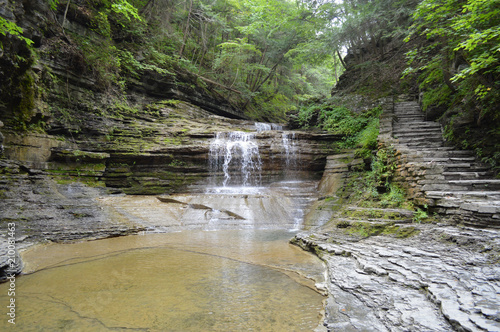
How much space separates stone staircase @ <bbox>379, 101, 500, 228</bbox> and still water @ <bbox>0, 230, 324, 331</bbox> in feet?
9.11

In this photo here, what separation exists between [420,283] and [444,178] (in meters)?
3.91

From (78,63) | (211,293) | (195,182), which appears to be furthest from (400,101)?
(78,63)

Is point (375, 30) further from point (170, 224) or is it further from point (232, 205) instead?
point (170, 224)

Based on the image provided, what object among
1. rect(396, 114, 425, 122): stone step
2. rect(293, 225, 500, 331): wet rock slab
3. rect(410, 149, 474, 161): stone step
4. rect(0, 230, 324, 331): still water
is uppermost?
rect(396, 114, 425, 122): stone step

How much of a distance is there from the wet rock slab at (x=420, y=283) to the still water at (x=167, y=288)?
0.44 m

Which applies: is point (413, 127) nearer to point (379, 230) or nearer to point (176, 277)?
point (379, 230)

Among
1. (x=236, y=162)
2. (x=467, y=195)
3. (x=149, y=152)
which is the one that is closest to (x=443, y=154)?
(x=467, y=195)

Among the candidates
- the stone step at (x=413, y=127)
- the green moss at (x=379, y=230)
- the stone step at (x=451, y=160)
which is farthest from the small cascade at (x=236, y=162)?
the stone step at (x=451, y=160)

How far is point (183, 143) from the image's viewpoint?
1262 centimetres

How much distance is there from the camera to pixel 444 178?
19.7 ft

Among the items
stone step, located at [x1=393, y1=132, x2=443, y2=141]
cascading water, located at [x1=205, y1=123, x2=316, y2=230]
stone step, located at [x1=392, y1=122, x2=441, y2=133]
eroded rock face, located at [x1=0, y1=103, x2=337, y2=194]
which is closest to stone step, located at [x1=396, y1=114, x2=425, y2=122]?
stone step, located at [x1=392, y1=122, x2=441, y2=133]

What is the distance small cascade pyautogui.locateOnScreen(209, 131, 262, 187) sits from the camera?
1277 cm

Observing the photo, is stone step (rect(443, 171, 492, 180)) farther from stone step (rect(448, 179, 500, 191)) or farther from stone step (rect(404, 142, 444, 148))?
stone step (rect(404, 142, 444, 148))

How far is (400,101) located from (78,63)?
15.2 metres
